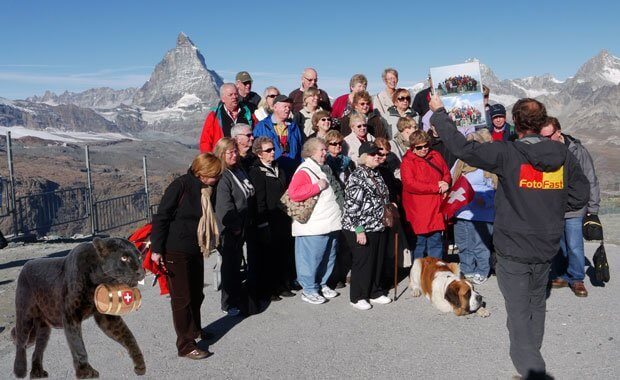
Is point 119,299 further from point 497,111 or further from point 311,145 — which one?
point 497,111

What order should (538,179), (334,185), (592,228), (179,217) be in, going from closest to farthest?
(538,179) < (179,217) < (592,228) < (334,185)

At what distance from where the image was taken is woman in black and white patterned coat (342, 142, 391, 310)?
19.7 ft

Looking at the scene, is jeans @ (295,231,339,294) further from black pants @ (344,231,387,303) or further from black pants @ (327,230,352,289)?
black pants @ (327,230,352,289)

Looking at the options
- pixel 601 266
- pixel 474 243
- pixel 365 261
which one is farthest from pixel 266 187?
pixel 601 266

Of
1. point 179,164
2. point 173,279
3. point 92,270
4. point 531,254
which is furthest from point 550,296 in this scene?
point 179,164

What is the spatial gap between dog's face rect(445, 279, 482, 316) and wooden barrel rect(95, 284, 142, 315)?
4.48 metres

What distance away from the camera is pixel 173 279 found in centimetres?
428

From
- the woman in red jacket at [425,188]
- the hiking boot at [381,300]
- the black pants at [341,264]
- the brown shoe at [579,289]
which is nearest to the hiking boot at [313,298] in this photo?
the hiking boot at [381,300]

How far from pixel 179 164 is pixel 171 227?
3025 inches

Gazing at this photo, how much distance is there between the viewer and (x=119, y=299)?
1.74 m

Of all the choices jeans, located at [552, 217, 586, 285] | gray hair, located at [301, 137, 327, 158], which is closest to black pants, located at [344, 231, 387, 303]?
gray hair, located at [301, 137, 327, 158]

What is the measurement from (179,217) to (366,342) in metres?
2.13

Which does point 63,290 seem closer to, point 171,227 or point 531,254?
point 171,227

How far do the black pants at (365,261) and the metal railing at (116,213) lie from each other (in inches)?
421
